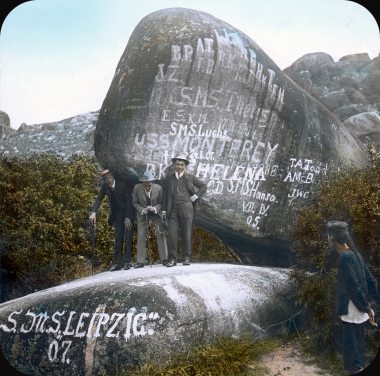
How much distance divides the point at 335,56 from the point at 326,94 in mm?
636

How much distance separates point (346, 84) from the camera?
22.6ft

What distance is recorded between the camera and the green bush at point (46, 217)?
6.34m

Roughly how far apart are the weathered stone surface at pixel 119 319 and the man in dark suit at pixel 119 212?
459 mm

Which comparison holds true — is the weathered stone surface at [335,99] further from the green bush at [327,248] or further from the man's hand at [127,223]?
the man's hand at [127,223]

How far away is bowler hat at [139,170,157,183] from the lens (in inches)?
244

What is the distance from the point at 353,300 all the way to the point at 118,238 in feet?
9.49

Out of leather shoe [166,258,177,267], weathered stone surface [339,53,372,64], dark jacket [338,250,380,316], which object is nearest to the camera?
dark jacket [338,250,380,316]

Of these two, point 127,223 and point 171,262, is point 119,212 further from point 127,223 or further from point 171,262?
point 171,262

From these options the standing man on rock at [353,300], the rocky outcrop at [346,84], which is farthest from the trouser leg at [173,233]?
the rocky outcrop at [346,84]

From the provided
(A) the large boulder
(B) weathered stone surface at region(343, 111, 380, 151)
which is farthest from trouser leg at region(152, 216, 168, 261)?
(B) weathered stone surface at region(343, 111, 380, 151)

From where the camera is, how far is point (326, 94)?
280 inches

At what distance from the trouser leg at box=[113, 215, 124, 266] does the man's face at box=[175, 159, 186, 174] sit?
0.93 meters

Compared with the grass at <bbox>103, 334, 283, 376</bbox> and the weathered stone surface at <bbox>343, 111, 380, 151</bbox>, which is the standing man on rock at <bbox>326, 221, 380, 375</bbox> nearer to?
the grass at <bbox>103, 334, 283, 376</bbox>

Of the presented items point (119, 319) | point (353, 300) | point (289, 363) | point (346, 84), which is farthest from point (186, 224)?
point (346, 84)
